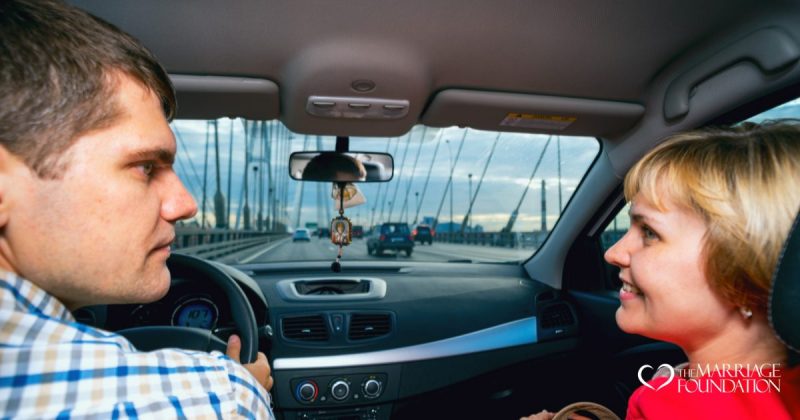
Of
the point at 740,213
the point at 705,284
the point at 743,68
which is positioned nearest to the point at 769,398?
the point at 705,284

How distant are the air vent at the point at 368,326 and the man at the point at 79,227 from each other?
2.06 m

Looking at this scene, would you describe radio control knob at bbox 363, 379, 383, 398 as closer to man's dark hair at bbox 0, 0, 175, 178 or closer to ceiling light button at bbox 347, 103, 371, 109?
ceiling light button at bbox 347, 103, 371, 109

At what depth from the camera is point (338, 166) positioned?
11.0 feet

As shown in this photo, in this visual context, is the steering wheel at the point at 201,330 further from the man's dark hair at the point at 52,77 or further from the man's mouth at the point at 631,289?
the man's mouth at the point at 631,289

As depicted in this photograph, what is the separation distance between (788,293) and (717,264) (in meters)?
0.19

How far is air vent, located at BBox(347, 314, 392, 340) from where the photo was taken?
318 centimetres

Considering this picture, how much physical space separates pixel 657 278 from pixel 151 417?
1312mm

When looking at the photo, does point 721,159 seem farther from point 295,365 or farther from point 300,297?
point 300,297

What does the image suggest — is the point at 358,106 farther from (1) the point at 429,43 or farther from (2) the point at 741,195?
(2) the point at 741,195

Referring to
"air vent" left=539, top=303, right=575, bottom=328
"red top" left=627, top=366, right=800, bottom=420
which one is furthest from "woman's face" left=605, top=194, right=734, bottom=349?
"air vent" left=539, top=303, right=575, bottom=328

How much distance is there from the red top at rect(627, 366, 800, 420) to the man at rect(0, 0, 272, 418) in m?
1.06

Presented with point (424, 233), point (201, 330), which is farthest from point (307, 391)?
point (424, 233)

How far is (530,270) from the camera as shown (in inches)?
166

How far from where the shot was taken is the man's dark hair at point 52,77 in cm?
92
